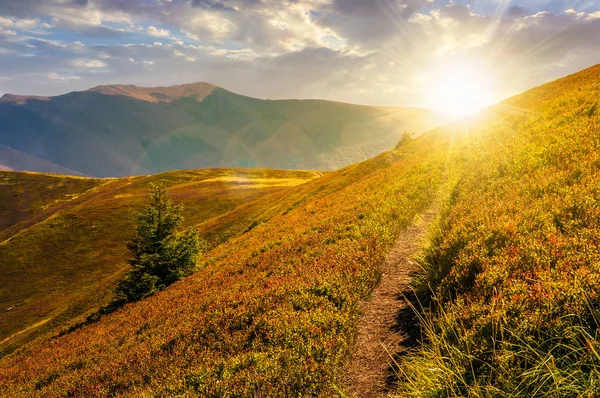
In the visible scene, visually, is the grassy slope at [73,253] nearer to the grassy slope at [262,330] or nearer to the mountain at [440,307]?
the grassy slope at [262,330]

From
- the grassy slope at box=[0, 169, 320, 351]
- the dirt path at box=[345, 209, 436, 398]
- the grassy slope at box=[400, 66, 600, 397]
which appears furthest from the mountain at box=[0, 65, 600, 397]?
the grassy slope at box=[0, 169, 320, 351]

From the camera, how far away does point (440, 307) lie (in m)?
6.02

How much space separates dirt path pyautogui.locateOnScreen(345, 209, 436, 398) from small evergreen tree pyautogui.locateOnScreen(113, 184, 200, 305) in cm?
2172

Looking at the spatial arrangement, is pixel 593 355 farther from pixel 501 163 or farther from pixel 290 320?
pixel 501 163

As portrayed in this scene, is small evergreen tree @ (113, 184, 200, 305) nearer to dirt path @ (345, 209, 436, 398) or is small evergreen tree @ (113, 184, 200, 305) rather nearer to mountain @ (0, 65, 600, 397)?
mountain @ (0, 65, 600, 397)

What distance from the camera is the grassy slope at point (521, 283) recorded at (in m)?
4.12

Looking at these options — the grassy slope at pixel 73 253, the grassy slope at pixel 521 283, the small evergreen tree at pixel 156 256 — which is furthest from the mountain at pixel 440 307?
the grassy slope at pixel 73 253

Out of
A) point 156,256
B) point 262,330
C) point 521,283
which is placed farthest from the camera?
point 156,256

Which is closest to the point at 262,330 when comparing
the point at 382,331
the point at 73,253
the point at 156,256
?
the point at 382,331

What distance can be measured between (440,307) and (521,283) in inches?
58.8

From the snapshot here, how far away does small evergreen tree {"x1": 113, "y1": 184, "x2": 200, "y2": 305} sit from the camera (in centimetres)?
2592

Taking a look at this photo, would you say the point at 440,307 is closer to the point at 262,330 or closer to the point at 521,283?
the point at 521,283

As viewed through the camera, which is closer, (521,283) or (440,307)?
(521,283)

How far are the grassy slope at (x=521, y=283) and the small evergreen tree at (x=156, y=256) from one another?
2391cm
